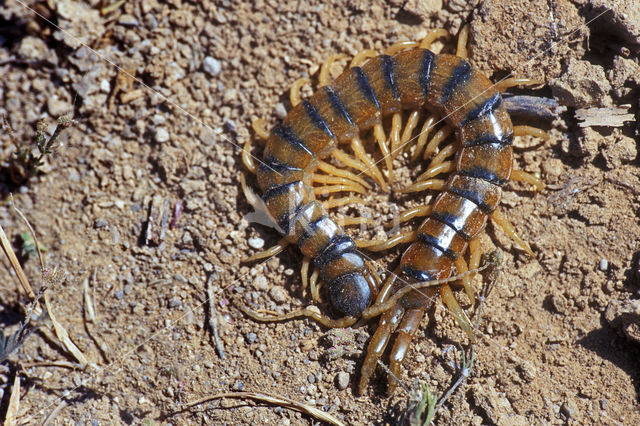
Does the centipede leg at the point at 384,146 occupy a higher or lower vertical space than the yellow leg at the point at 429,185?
higher

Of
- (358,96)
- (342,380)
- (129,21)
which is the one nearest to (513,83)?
(358,96)

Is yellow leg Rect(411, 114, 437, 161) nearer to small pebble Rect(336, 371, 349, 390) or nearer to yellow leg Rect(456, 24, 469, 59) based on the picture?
yellow leg Rect(456, 24, 469, 59)

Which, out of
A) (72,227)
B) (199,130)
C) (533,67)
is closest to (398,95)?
(533,67)

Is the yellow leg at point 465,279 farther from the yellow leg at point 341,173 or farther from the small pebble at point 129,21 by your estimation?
the small pebble at point 129,21

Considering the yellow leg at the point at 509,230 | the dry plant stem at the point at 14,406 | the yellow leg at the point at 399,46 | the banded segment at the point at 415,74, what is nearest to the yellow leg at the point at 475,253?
the yellow leg at the point at 509,230

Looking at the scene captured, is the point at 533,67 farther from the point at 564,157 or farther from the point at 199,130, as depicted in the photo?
the point at 199,130

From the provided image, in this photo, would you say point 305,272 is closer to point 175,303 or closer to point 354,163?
point 354,163
